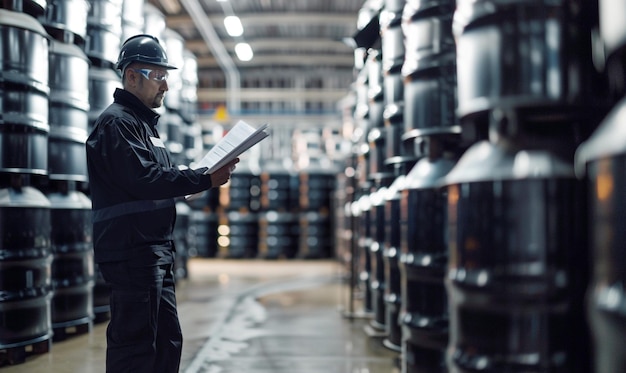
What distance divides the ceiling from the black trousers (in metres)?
10.5

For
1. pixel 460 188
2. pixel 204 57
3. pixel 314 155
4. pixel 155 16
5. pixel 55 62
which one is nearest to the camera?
pixel 460 188

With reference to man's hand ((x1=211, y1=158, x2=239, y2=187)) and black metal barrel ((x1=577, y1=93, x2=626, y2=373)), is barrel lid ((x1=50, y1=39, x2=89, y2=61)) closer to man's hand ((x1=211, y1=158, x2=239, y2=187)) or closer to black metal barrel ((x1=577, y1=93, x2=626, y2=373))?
man's hand ((x1=211, y1=158, x2=239, y2=187))

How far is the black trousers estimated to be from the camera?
2.51 metres

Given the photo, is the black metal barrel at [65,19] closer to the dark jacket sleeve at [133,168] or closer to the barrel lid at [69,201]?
the barrel lid at [69,201]

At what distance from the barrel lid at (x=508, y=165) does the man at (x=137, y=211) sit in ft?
3.74

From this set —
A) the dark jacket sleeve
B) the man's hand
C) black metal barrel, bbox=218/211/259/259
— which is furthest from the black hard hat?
black metal barrel, bbox=218/211/259/259

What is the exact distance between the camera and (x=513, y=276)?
188 centimetres

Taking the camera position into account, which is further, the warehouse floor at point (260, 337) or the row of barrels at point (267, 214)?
the row of barrels at point (267, 214)

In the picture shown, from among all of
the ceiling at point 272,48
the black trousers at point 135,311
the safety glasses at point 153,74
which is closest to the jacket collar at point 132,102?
the safety glasses at point 153,74

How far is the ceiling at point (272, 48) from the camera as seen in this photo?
1327cm

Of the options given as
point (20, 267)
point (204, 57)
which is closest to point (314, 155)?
point (204, 57)

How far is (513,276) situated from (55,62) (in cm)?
416

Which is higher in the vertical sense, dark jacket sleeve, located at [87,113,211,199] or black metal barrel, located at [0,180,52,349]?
dark jacket sleeve, located at [87,113,211,199]

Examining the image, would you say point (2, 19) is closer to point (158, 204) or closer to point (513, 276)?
point (158, 204)
